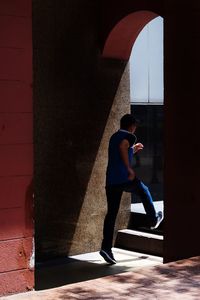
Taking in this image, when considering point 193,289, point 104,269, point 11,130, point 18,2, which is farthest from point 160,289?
point 104,269

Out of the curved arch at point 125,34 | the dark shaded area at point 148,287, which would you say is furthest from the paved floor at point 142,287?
the curved arch at point 125,34

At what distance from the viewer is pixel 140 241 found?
8.58 m

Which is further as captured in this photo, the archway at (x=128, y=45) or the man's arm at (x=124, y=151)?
the archway at (x=128, y=45)

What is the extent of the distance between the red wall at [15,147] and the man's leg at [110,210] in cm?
292

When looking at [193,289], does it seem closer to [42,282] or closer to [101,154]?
[42,282]

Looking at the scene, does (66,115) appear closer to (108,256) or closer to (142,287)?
(108,256)

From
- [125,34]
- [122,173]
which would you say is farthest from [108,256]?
[125,34]

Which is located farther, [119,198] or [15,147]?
[119,198]

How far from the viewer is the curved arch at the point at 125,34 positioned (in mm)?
8320

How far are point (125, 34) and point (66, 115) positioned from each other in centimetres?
148

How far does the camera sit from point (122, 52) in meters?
8.87

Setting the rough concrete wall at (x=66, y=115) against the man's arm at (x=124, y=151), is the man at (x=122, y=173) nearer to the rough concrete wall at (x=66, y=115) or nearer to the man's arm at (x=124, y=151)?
the man's arm at (x=124, y=151)

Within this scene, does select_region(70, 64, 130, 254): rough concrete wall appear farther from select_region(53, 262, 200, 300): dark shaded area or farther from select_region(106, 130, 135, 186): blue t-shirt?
Result: select_region(53, 262, 200, 300): dark shaded area

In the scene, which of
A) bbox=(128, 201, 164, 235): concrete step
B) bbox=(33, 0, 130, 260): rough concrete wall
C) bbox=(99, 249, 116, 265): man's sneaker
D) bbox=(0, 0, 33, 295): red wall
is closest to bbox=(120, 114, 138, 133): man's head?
bbox=(33, 0, 130, 260): rough concrete wall
